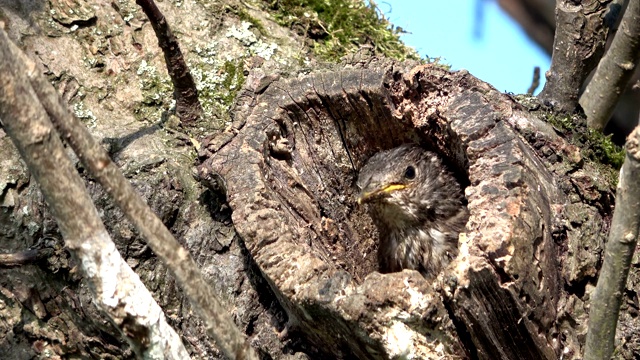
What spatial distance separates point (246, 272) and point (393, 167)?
105 centimetres

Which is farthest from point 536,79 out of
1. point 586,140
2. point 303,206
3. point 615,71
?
point 303,206

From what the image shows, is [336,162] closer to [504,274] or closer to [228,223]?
[228,223]

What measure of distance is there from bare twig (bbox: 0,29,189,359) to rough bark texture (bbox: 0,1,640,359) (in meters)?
0.56

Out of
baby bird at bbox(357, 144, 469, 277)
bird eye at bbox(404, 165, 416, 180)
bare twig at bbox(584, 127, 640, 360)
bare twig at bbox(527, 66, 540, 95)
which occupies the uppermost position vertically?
bare twig at bbox(527, 66, 540, 95)

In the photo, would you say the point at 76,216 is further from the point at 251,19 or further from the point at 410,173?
the point at 410,173

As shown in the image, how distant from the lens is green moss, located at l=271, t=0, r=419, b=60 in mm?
4070

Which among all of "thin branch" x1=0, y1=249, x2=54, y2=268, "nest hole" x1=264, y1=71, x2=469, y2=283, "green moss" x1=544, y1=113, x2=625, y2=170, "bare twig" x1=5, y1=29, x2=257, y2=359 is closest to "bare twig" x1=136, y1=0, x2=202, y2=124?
"nest hole" x1=264, y1=71, x2=469, y2=283

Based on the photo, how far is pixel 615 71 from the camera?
396 cm

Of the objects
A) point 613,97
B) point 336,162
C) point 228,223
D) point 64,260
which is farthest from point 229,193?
point 613,97

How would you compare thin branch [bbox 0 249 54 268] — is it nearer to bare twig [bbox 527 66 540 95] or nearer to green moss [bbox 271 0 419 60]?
green moss [bbox 271 0 419 60]

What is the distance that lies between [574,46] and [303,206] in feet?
4.23

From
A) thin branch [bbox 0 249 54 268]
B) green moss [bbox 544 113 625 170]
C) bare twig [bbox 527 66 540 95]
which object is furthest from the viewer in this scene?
bare twig [bbox 527 66 540 95]

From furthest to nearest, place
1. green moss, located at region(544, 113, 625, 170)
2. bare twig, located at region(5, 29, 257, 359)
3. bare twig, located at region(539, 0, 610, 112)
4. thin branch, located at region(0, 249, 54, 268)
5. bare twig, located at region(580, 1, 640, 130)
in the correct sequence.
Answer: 1. bare twig, located at region(580, 1, 640, 130)
2. bare twig, located at region(539, 0, 610, 112)
3. green moss, located at region(544, 113, 625, 170)
4. thin branch, located at region(0, 249, 54, 268)
5. bare twig, located at region(5, 29, 257, 359)

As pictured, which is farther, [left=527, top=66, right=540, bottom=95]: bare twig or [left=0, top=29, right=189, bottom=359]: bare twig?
[left=527, top=66, right=540, bottom=95]: bare twig
